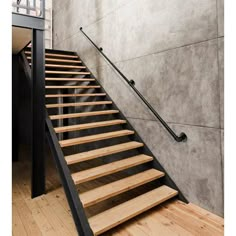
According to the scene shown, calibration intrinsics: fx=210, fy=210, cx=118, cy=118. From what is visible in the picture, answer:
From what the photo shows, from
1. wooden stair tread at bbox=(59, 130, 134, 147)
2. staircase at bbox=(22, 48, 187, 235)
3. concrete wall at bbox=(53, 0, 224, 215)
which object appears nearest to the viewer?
staircase at bbox=(22, 48, 187, 235)

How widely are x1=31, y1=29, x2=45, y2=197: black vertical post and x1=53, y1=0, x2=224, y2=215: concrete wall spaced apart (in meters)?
1.29

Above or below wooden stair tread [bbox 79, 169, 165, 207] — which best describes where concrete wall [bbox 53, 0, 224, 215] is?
above

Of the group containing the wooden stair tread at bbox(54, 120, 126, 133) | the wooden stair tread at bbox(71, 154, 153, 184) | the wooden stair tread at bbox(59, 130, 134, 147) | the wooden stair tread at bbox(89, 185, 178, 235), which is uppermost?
the wooden stair tread at bbox(54, 120, 126, 133)

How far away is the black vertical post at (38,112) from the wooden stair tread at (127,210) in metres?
1.05

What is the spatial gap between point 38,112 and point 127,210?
1.61 metres

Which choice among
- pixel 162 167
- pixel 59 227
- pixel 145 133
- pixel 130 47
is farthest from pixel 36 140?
pixel 130 47

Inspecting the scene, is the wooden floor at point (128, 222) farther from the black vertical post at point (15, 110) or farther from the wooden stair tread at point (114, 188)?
the black vertical post at point (15, 110)

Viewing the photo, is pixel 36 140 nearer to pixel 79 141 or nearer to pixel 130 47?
pixel 79 141

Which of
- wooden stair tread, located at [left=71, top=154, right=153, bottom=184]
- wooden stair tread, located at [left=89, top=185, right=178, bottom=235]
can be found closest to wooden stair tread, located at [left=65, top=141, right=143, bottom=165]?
wooden stair tread, located at [left=71, top=154, right=153, bottom=184]

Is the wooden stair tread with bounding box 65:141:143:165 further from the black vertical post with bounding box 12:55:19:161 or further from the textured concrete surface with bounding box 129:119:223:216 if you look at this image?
the black vertical post with bounding box 12:55:19:161

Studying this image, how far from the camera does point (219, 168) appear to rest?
214cm

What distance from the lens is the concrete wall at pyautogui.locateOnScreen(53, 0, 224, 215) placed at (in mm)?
2154

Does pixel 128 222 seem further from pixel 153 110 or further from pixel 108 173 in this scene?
pixel 153 110
